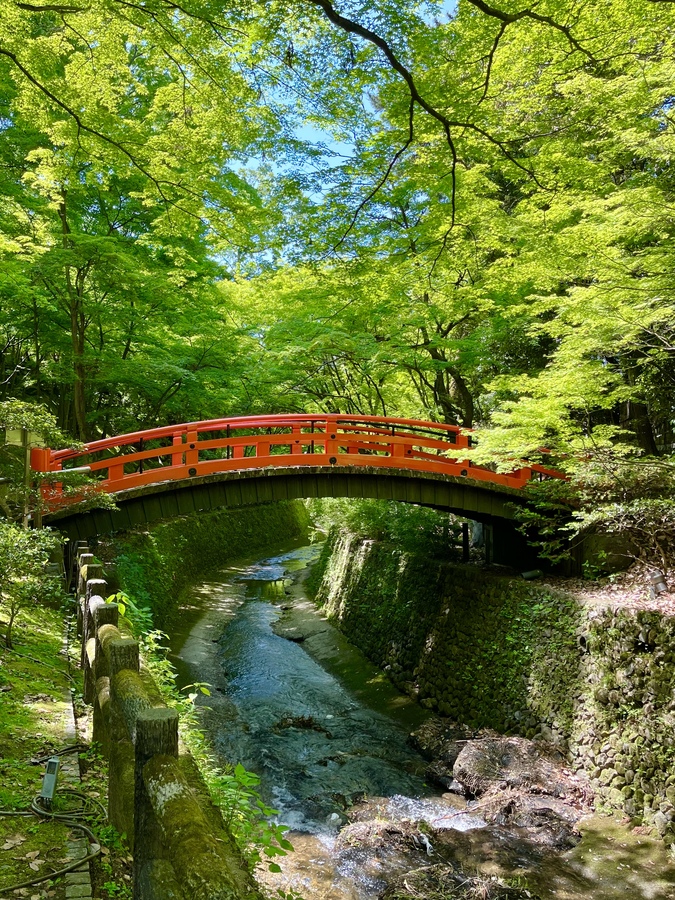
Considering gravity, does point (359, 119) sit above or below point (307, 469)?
above

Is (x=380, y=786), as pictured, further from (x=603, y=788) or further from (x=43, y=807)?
(x=43, y=807)

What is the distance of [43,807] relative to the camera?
2963mm

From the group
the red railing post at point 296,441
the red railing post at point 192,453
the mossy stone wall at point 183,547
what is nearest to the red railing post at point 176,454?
the red railing post at point 192,453

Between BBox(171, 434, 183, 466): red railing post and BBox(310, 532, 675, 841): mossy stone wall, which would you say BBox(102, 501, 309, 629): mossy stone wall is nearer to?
BBox(171, 434, 183, 466): red railing post

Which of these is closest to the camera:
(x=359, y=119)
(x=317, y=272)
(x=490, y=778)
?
(x=359, y=119)

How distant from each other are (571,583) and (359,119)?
8.81 meters

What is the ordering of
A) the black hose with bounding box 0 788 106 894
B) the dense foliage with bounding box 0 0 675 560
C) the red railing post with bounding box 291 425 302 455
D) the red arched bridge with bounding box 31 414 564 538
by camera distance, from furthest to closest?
the red railing post with bounding box 291 425 302 455 → the red arched bridge with bounding box 31 414 564 538 → the dense foliage with bounding box 0 0 675 560 → the black hose with bounding box 0 788 106 894

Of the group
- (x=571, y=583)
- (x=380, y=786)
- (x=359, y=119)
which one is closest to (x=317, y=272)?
(x=359, y=119)

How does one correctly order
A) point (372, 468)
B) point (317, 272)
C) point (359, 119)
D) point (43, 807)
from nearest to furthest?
point (43, 807)
point (359, 119)
point (317, 272)
point (372, 468)

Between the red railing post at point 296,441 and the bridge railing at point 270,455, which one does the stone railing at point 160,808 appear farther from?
the red railing post at point 296,441

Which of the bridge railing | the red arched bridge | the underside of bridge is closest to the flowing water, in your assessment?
the underside of bridge

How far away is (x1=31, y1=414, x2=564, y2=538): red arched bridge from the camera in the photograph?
9383 mm

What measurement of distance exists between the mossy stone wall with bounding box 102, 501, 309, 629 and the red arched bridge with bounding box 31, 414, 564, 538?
2.65 meters

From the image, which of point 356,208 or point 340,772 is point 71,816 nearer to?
point 340,772
